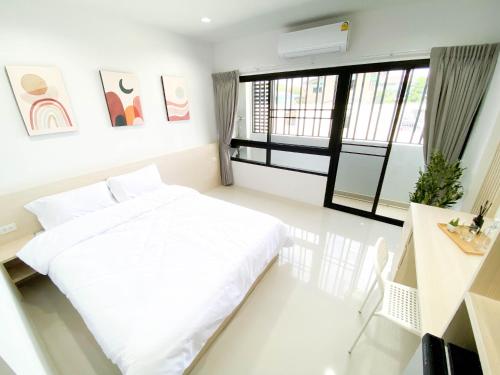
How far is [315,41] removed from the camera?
94.1 inches

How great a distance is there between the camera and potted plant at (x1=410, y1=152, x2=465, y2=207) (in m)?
1.89

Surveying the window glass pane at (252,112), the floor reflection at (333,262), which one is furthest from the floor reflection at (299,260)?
the window glass pane at (252,112)

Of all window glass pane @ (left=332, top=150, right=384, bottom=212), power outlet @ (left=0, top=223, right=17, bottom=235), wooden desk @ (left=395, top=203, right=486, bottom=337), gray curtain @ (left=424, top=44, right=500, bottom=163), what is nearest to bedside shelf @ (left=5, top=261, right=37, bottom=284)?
power outlet @ (left=0, top=223, right=17, bottom=235)

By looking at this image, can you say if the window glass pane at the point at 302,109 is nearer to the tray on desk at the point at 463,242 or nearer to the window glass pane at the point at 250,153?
the window glass pane at the point at 250,153

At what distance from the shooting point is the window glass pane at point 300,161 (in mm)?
3273

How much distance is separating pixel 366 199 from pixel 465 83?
1.74m

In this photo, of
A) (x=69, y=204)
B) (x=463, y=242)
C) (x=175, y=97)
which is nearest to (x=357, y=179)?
(x=463, y=242)

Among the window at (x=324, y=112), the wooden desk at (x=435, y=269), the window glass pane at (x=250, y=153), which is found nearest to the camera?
the wooden desk at (x=435, y=269)

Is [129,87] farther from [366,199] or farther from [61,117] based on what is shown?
[366,199]

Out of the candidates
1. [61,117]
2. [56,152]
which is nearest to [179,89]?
[61,117]

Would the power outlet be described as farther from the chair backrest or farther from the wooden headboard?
the chair backrest

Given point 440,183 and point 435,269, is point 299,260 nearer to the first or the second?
point 435,269

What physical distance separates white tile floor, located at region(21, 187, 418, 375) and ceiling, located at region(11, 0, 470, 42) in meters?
2.68

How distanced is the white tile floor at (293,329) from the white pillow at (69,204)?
651mm
